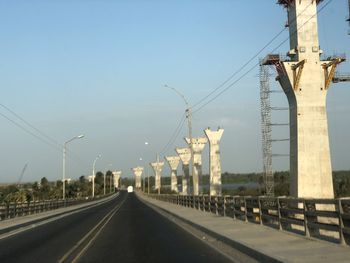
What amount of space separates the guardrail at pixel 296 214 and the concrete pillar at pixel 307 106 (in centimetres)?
3641

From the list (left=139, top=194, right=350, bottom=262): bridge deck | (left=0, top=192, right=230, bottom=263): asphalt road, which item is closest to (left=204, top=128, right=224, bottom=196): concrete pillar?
(left=0, top=192, right=230, bottom=263): asphalt road

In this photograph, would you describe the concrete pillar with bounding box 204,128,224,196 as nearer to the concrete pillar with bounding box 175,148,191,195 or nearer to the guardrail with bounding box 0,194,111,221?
the concrete pillar with bounding box 175,148,191,195

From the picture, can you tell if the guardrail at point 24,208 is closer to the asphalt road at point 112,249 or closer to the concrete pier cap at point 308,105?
the asphalt road at point 112,249

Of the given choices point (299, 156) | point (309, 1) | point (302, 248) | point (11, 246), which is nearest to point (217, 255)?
point (302, 248)

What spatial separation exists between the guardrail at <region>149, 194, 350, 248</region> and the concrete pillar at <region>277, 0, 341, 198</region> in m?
36.4

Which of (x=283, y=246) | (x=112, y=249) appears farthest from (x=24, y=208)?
(x=283, y=246)

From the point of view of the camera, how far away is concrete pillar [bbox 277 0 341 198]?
65.1m

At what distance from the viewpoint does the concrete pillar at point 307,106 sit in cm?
6506

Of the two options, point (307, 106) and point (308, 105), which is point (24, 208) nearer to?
point (307, 106)

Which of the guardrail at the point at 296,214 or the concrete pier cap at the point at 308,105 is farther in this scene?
the concrete pier cap at the point at 308,105

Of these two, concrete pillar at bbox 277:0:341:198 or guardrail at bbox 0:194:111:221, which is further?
concrete pillar at bbox 277:0:341:198

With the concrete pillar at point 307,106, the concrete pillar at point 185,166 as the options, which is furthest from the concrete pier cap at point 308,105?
the concrete pillar at point 185,166

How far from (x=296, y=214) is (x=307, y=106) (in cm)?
4940

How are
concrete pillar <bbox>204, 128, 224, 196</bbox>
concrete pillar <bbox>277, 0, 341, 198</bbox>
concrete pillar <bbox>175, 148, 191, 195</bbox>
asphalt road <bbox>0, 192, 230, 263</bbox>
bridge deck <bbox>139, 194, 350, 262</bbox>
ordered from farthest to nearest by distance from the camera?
1. concrete pillar <bbox>175, 148, 191, 195</bbox>
2. concrete pillar <bbox>204, 128, 224, 196</bbox>
3. concrete pillar <bbox>277, 0, 341, 198</bbox>
4. asphalt road <bbox>0, 192, 230, 263</bbox>
5. bridge deck <bbox>139, 194, 350, 262</bbox>
